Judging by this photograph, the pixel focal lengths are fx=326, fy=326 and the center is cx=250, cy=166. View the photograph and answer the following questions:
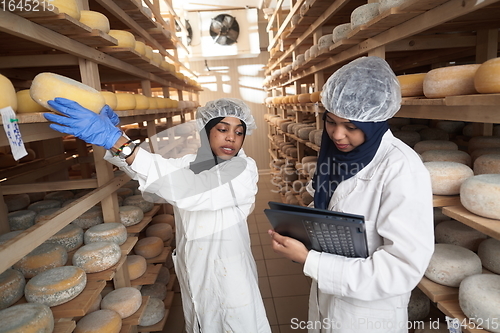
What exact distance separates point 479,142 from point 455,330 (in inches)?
50.6

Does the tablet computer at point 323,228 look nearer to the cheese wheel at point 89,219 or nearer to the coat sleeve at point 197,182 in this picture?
the coat sleeve at point 197,182

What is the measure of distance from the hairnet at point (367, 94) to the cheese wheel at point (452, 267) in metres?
0.82

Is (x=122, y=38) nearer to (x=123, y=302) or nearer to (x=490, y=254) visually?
(x=123, y=302)

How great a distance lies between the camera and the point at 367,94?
4.26ft

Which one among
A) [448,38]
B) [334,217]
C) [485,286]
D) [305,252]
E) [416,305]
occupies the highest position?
[448,38]

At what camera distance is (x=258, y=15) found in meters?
8.20

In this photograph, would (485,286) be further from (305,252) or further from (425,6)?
(425,6)

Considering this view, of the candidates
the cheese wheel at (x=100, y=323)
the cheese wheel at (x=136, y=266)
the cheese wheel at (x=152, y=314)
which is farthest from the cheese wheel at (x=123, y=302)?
the cheese wheel at (x=152, y=314)

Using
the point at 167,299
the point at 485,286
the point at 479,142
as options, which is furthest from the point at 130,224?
the point at 479,142

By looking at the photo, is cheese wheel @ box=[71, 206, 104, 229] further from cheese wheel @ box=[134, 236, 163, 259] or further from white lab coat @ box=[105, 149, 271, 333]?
white lab coat @ box=[105, 149, 271, 333]

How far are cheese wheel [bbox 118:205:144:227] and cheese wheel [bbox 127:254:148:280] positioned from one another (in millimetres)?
267

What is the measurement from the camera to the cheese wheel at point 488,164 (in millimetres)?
1654

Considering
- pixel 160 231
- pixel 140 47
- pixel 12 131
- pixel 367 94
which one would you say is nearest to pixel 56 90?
pixel 12 131

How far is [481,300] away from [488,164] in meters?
0.73
